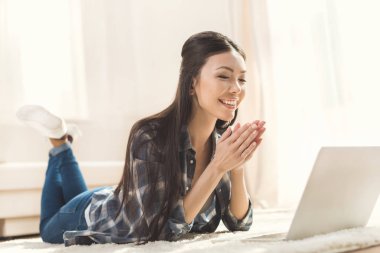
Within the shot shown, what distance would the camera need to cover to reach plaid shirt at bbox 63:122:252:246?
134 cm

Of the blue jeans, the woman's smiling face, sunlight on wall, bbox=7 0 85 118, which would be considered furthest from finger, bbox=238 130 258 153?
sunlight on wall, bbox=7 0 85 118

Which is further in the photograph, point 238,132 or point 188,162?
Answer: point 188,162

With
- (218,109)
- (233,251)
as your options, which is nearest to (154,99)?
(218,109)

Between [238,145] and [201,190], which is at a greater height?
[238,145]

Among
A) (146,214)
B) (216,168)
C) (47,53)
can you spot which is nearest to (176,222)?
(146,214)

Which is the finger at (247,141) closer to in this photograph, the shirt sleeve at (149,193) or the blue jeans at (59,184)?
the shirt sleeve at (149,193)

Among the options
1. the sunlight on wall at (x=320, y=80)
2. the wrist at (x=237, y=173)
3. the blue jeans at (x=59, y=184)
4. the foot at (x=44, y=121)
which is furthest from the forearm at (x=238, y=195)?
the sunlight on wall at (x=320, y=80)

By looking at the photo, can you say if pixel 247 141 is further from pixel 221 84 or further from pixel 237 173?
pixel 237 173

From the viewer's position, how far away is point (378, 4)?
2.25m

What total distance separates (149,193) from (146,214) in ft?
0.18

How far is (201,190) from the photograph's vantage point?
1.31m

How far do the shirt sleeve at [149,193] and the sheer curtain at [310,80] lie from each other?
4.14 feet

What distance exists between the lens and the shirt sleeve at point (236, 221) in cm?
162

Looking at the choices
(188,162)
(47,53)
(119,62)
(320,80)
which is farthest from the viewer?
(119,62)
